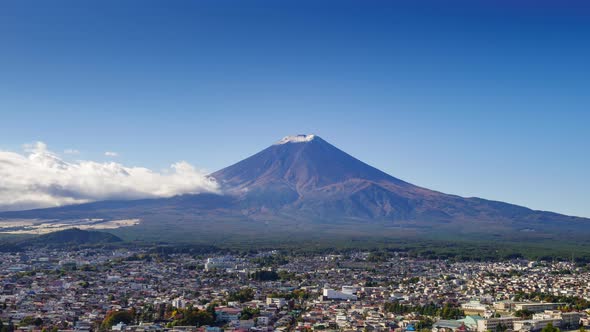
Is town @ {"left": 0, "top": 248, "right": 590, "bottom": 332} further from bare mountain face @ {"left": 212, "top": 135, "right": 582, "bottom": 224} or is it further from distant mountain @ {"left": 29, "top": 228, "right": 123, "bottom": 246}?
bare mountain face @ {"left": 212, "top": 135, "right": 582, "bottom": 224}

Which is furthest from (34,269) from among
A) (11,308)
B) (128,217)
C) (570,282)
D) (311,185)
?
(311,185)

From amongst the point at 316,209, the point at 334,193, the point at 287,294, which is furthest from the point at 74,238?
the point at 334,193

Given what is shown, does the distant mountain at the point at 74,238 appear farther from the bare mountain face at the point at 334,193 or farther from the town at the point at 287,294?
the bare mountain face at the point at 334,193

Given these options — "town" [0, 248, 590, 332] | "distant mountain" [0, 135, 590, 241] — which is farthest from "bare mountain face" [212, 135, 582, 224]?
"town" [0, 248, 590, 332]

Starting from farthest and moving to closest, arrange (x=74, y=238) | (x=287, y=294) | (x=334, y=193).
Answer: (x=334, y=193), (x=74, y=238), (x=287, y=294)

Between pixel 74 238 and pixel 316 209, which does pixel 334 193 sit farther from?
pixel 74 238

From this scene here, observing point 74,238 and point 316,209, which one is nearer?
point 74,238
